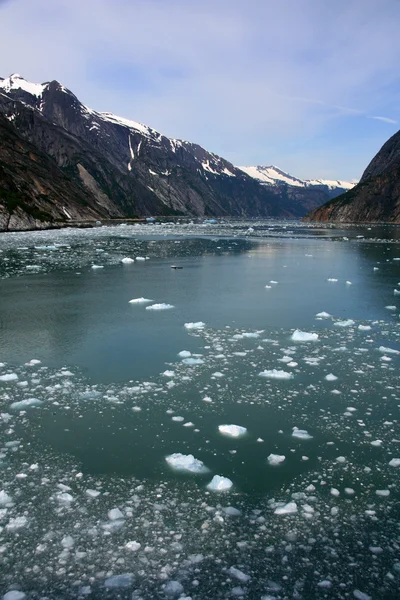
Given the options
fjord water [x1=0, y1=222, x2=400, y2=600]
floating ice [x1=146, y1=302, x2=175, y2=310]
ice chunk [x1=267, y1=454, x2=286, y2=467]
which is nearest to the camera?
fjord water [x1=0, y1=222, x2=400, y2=600]

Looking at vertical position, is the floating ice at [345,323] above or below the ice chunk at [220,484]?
above

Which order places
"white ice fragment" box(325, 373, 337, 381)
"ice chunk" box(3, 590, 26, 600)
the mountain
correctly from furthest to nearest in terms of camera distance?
the mountain < "white ice fragment" box(325, 373, 337, 381) < "ice chunk" box(3, 590, 26, 600)

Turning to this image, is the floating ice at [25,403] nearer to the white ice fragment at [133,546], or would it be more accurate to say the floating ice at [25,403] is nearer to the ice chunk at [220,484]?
the ice chunk at [220,484]

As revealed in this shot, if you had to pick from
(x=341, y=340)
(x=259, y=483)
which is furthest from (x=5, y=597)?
(x=341, y=340)

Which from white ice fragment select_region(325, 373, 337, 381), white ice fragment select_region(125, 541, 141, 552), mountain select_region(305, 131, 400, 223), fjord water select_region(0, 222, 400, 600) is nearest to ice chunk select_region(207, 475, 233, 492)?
fjord water select_region(0, 222, 400, 600)

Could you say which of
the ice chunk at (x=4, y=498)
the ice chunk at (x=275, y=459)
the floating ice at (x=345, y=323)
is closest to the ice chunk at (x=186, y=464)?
the ice chunk at (x=275, y=459)

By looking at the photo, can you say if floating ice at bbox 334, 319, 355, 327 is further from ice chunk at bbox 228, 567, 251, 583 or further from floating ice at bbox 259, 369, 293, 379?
ice chunk at bbox 228, 567, 251, 583
